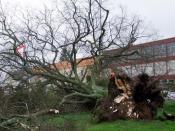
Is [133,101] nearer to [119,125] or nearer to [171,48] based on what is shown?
[119,125]

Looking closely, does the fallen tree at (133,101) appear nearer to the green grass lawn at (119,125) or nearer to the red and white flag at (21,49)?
the green grass lawn at (119,125)

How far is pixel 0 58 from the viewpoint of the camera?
26.9m

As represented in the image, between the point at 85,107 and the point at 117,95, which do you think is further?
the point at 85,107

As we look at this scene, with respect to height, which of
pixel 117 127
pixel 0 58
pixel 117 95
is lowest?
pixel 117 127

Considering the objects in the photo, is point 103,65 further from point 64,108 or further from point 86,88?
point 64,108

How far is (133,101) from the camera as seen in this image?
21281 millimetres

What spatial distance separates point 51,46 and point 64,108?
7.78 metres

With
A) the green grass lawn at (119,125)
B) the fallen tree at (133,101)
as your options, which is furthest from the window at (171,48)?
the green grass lawn at (119,125)

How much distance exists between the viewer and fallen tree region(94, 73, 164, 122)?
68.6ft

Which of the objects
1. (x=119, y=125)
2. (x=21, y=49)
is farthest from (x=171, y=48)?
(x=119, y=125)

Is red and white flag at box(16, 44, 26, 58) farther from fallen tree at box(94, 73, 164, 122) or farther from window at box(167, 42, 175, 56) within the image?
window at box(167, 42, 175, 56)

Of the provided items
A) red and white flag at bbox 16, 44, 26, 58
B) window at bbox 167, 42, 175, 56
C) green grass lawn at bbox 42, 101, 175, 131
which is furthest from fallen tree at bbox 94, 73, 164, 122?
window at bbox 167, 42, 175, 56

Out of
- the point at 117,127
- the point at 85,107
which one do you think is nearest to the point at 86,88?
the point at 85,107

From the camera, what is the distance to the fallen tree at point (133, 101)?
2091cm
